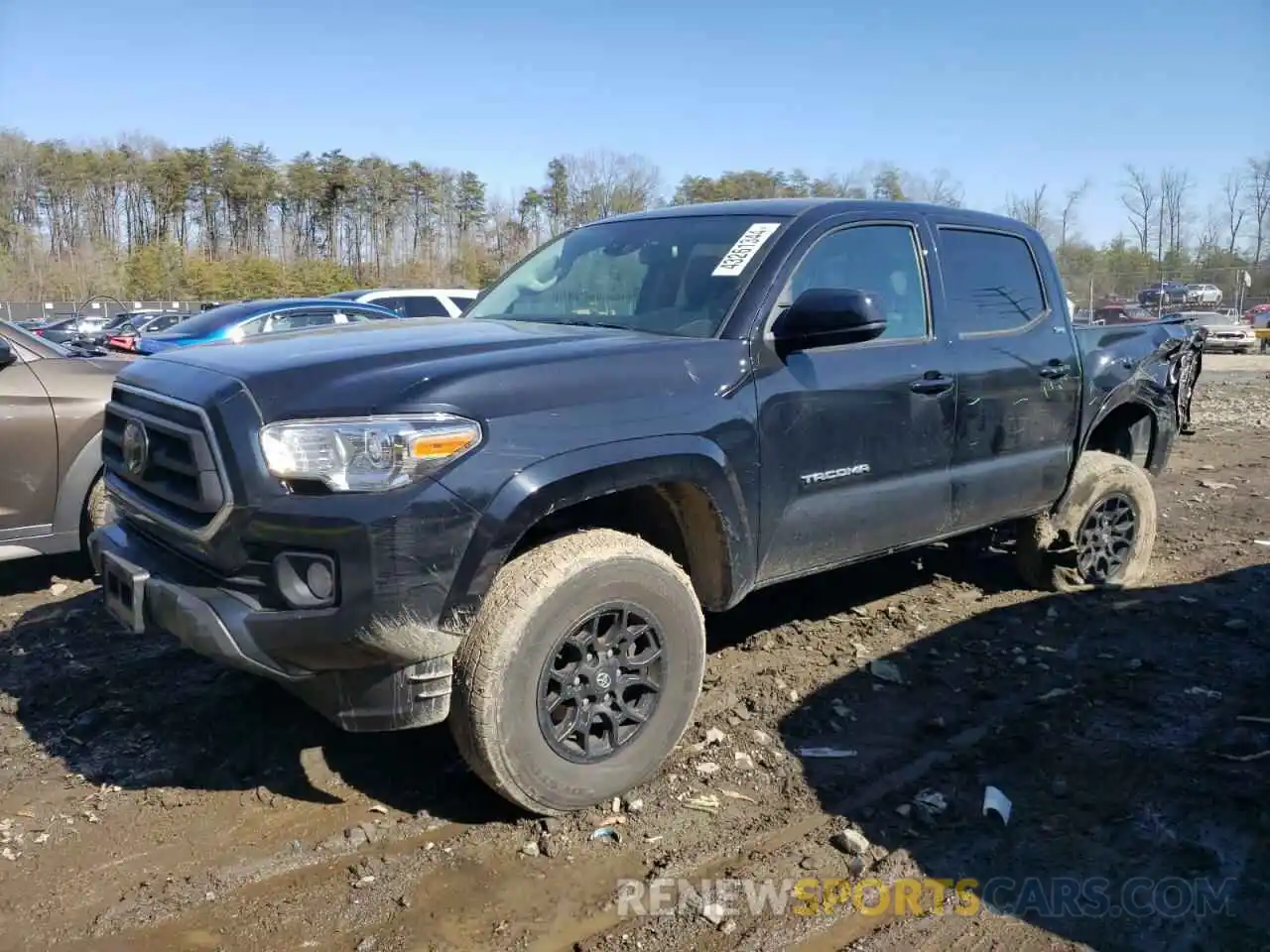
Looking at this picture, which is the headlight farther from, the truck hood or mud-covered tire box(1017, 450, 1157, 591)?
mud-covered tire box(1017, 450, 1157, 591)

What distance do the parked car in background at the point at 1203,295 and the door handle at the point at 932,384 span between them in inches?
1802

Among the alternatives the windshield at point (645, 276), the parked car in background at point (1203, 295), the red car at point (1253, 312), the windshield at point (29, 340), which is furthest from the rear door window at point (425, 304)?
the parked car in background at point (1203, 295)

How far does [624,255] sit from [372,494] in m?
1.90

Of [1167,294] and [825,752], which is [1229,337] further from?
[825,752]

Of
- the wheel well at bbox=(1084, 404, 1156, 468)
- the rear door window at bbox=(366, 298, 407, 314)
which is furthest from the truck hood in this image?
the rear door window at bbox=(366, 298, 407, 314)

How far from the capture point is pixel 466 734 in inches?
111

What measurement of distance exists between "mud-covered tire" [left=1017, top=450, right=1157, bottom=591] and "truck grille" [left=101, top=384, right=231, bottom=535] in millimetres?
4136

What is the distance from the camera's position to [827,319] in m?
3.35

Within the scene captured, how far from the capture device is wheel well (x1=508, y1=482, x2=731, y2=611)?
Answer: 326cm

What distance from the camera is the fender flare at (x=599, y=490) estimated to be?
271cm

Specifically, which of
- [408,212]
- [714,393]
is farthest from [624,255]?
[408,212]

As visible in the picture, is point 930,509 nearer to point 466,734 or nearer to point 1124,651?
point 1124,651

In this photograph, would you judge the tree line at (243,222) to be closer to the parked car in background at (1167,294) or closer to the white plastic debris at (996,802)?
the parked car in background at (1167,294)

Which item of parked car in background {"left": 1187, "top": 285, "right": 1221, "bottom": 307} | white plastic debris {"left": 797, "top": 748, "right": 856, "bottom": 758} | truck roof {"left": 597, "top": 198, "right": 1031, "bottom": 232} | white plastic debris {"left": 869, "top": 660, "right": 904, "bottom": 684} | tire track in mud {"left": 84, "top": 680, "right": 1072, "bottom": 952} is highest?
parked car in background {"left": 1187, "top": 285, "right": 1221, "bottom": 307}
